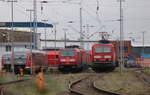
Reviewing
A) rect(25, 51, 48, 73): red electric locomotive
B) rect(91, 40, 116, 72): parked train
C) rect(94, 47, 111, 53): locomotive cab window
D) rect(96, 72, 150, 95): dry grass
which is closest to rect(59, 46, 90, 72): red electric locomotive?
rect(91, 40, 116, 72): parked train

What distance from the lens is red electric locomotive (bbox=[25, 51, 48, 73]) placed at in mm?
40494

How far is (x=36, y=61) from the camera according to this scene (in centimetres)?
4334

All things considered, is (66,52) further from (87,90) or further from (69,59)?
(87,90)

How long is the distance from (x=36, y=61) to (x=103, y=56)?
25.0ft

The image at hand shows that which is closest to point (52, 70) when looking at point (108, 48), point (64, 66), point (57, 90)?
point (64, 66)

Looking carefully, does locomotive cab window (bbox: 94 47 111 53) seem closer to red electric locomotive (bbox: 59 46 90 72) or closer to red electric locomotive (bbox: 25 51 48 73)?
red electric locomotive (bbox: 59 46 90 72)

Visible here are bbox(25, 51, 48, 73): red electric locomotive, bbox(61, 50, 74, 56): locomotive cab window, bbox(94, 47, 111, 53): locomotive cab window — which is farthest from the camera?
bbox(94, 47, 111, 53): locomotive cab window

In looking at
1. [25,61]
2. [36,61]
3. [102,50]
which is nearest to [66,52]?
[36,61]

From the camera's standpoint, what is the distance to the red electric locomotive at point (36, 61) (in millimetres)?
40494

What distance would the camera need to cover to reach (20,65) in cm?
4175

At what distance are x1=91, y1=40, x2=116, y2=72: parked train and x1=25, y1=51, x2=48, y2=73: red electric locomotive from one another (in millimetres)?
6425

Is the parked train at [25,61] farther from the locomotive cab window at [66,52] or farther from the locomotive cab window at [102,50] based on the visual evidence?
the locomotive cab window at [102,50]

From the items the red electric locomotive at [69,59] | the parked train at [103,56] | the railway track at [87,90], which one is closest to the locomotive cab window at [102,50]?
the parked train at [103,56]

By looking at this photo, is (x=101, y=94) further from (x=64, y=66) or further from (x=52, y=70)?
(x=52, y=70)
